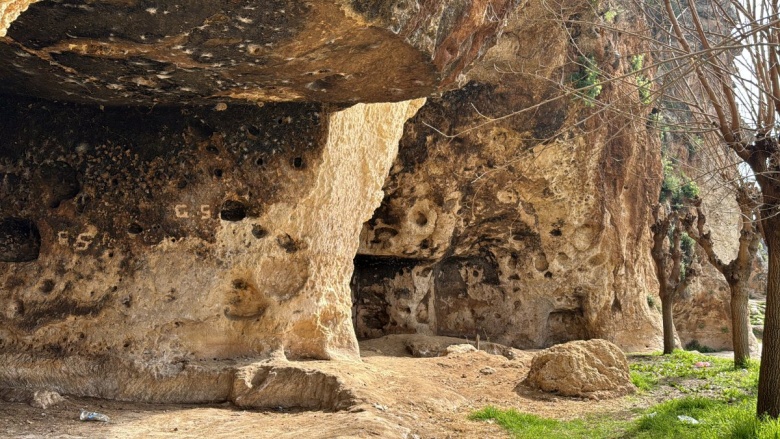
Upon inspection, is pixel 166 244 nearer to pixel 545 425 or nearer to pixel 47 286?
pixel 47 286

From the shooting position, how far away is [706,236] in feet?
38.4

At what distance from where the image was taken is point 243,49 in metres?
5.94

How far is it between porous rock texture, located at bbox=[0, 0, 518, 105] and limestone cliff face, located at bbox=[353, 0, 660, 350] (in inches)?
226

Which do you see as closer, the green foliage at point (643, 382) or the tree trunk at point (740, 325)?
the green foliage at point (643, 382)

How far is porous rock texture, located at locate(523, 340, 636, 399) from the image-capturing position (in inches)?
332

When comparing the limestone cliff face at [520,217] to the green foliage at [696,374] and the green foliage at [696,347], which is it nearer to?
the green foliage at [696,374]

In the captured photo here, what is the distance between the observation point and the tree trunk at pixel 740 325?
10383 mm

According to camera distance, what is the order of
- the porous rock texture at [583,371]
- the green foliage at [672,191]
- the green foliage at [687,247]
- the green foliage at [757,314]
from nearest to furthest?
1. the porous rock texture at [583,371]
2. the green foliage at [687,247]
3. the green foliage at [672,191]
4. the green foliage at [757,314]

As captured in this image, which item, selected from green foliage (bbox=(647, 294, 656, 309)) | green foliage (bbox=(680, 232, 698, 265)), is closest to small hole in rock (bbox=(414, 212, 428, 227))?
green foliage (bbox=(647, 294, 656, 309))

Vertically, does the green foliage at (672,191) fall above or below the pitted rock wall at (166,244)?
above

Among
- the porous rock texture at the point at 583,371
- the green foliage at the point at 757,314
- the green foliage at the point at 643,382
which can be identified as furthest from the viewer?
the green foliage at the point at 757,314

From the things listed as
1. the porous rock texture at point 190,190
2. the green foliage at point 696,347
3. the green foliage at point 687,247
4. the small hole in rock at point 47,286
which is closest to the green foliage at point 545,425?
the porous rock texture at point 190,190

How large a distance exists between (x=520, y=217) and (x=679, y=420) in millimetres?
7878

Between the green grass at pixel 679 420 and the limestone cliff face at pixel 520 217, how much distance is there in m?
5.04
